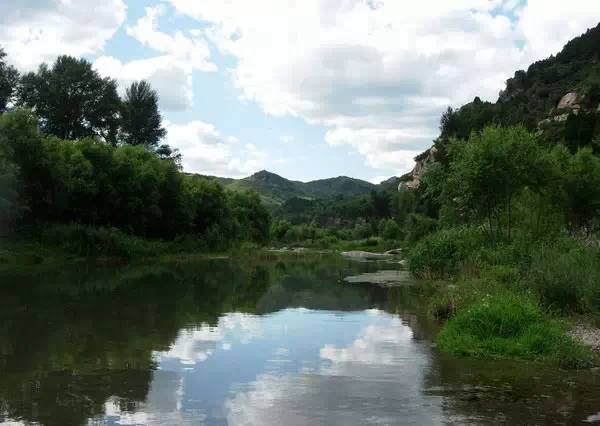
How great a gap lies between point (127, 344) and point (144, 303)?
28.8ft

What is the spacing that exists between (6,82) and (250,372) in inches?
2700

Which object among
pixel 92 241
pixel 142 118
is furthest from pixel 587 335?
pixel 142 118

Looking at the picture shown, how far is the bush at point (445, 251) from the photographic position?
3099 centimetres

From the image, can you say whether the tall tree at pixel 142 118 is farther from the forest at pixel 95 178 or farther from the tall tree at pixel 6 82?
the tall tree at pixel 6 82

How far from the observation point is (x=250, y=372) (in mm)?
12789

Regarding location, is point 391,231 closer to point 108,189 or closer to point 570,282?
point 108,189

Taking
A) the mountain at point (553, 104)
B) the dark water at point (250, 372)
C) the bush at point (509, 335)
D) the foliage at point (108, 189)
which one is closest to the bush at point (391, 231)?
the mountain at point (553, 104)

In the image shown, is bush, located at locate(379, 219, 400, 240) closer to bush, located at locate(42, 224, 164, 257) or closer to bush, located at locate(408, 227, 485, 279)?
bush, located at locate(42, 224, 164, 257)

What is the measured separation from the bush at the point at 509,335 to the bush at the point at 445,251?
14.3 metres

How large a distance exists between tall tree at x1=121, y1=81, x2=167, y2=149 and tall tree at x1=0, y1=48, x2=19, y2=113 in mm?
20916

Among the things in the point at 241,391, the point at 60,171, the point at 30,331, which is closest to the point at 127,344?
the point at 30,331

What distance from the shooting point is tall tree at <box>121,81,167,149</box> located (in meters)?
93.6

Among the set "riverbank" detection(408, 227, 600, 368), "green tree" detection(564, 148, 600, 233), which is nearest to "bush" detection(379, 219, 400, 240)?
"green tree" detection(564, 148, 600, 233)

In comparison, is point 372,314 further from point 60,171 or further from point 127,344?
point 60,171
